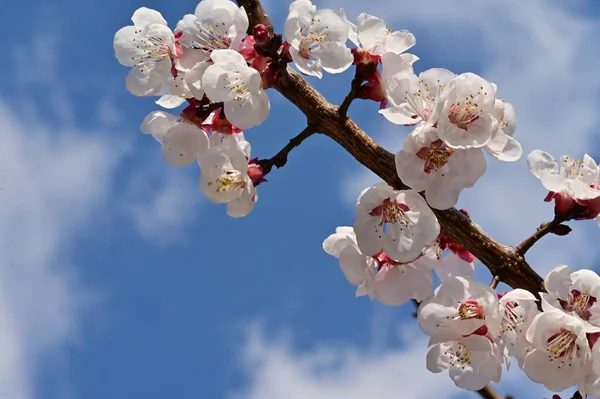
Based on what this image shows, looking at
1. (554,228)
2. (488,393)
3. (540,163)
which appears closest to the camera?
(554,228)

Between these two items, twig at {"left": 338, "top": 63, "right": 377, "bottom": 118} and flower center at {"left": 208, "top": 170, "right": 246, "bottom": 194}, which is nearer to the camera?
twig at {"left": 338, "top": 63, "right": 377, "bottom": 118}

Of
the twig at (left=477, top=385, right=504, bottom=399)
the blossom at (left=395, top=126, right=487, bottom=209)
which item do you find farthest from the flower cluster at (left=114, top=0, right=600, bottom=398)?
the twig at (left=477, top=385, right=504, bottom=399)

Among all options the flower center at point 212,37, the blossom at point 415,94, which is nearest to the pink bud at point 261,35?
the flower center at point 212,37

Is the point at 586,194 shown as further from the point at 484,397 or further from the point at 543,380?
the point at 484,397

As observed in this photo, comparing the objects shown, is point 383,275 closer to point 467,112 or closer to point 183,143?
point 467,112

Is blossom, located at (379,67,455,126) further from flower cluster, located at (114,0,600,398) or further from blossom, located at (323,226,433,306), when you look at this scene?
blossom, located at (323,226,433,306)

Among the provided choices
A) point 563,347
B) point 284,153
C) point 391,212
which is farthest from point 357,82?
point 563,347
